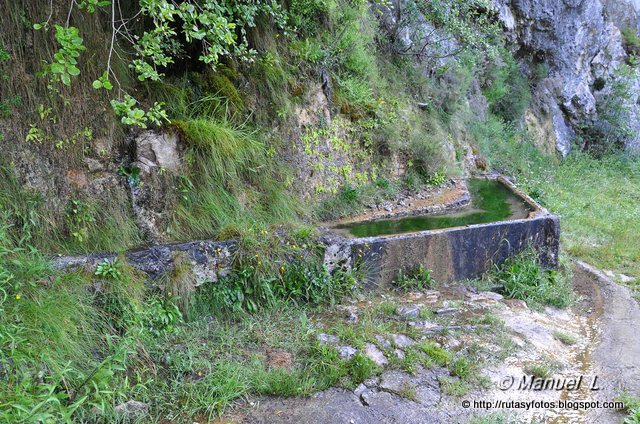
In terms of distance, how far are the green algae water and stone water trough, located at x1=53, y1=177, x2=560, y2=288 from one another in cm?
8

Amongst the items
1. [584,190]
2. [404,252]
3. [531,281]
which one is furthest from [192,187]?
[584,190]

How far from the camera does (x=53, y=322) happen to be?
3459 millimetres

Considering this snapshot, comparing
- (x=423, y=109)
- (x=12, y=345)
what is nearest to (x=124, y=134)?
(x=12, y=345)

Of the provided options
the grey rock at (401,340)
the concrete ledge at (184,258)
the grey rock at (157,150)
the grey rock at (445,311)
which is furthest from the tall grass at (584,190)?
the grey rock at (157,150)

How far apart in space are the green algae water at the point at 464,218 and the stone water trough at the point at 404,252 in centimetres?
8

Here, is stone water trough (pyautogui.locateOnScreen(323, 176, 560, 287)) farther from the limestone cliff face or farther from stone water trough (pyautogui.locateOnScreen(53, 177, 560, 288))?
the limestone cliff face

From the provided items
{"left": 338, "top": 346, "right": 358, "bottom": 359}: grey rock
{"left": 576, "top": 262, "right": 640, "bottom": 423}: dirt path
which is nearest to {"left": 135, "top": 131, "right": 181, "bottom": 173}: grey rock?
{"left": 338, "top": 346, "right": 358, "bottom": 359}: grey rock

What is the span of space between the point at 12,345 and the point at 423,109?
300 inches

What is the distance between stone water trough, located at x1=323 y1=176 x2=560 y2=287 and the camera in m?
5.42

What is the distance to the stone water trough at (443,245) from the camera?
5422 mm

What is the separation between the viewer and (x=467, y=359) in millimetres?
4305

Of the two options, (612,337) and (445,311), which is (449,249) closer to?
(445,311)

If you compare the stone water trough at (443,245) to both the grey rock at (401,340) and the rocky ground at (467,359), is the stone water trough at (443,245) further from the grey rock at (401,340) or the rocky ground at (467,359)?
the grey rock at (401,340)

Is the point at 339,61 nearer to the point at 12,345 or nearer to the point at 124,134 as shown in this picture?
the point at 124,134
